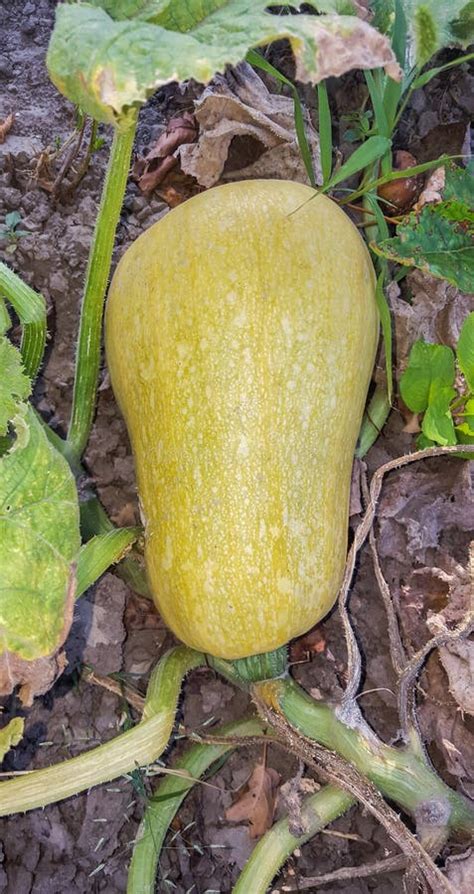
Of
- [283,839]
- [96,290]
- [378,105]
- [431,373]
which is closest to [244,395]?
[96,290]

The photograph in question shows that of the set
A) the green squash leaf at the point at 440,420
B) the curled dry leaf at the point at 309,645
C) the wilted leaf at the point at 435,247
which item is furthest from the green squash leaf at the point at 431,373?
the curled dry leaf at the point at 309,645

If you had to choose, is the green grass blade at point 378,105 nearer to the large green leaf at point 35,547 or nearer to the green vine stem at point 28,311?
the green vine stem at point 28,311

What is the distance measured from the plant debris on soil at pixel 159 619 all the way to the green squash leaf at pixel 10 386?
1.92 feet

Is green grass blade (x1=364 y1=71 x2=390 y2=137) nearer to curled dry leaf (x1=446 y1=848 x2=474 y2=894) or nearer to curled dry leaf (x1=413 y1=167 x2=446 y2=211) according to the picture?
curled dry leaf (x1=413 y1=167 x2=446 y2=211)

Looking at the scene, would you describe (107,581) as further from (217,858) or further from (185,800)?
(217,858)

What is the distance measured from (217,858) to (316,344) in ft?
4.08

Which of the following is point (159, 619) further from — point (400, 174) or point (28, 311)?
point (400, 174)

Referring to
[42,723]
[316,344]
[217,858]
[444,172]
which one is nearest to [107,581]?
[42,723]

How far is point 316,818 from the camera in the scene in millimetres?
1780

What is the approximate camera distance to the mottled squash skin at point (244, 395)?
159cm

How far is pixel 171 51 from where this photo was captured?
1109 mm

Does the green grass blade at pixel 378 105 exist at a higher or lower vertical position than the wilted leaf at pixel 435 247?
higher

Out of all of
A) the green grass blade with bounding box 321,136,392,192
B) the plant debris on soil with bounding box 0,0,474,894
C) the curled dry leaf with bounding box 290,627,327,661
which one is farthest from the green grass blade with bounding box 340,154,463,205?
the curled dry leaf with bounding box 290,627,327,661

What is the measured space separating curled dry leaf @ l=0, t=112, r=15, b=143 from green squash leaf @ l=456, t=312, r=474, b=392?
4.26ft
